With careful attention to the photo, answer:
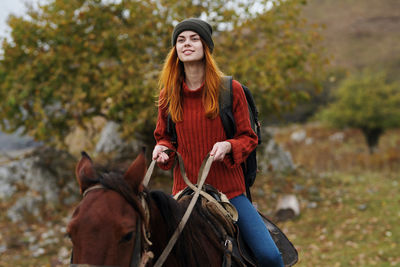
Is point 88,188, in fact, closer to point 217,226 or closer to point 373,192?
point 217,226

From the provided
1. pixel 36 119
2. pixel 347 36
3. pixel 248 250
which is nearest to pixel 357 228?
pixel 248 250

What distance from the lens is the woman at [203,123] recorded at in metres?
2.41

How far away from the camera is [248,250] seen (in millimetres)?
2443

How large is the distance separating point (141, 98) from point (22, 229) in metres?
4.41

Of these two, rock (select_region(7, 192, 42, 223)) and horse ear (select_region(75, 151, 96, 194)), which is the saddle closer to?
horse ear (select_region(75, 151, 96, 194))

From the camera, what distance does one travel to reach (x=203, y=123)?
247 cm

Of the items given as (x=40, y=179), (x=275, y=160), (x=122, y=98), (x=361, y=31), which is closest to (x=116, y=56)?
(x=122, y=98)

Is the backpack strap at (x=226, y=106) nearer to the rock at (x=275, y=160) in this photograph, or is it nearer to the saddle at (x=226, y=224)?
the saddle at (x=226, y=224)

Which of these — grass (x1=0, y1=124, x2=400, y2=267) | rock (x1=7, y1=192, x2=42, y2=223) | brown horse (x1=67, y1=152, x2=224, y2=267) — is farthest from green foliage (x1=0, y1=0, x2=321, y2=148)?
brown horse (x1=67, y1=152, x2=224, y2=267)

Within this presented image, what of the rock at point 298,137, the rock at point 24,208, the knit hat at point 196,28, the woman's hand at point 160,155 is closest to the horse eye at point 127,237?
the woman's hand at point 160,155

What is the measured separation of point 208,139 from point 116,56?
715 centimetres

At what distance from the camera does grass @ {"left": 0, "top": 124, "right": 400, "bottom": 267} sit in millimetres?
6660

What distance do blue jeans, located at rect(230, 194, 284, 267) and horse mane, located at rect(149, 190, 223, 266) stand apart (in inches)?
10.9

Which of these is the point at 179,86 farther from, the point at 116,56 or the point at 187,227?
the point at 116,56
